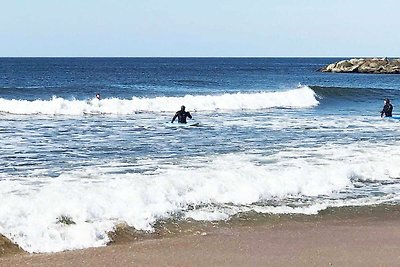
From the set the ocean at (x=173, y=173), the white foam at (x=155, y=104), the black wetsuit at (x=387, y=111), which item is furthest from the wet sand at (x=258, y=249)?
the white foam at (x=155, y=104)

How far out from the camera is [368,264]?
689 centimetres

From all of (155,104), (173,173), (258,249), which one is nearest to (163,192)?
(173,173)

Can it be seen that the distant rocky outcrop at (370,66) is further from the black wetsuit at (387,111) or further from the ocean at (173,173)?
the ocean at (173,173)

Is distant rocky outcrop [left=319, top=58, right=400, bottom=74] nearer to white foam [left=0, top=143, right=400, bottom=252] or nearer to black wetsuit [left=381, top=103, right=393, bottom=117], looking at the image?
black wetsuit [left=381, top=103, right=393, bottom=117]

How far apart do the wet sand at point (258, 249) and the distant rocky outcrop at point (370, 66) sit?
92681 mm

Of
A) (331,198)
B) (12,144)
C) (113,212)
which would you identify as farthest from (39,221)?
(12,144)

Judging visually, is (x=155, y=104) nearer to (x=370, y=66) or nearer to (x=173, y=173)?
(x=173, y=173)

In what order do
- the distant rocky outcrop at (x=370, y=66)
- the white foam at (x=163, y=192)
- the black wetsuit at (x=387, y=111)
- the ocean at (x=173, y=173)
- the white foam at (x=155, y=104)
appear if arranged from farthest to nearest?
the distant rocky outcrop at (x=370, y=66), the white foam at (x=155, y=104), the black wetsuit at (x=387, y=111), the ocean at (x=173, y=173), the white foam at (x=163, y=192)

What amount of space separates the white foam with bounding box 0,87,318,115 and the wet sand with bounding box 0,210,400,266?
2152cm

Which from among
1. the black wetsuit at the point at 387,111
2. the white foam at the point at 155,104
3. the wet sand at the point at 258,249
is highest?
the wet sand at the point at 258,249

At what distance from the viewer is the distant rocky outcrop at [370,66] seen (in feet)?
318

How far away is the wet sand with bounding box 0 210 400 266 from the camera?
22.6ft

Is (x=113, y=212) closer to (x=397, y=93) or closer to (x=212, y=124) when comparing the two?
(x=212, y=124)

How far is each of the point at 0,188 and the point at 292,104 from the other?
29.5m
